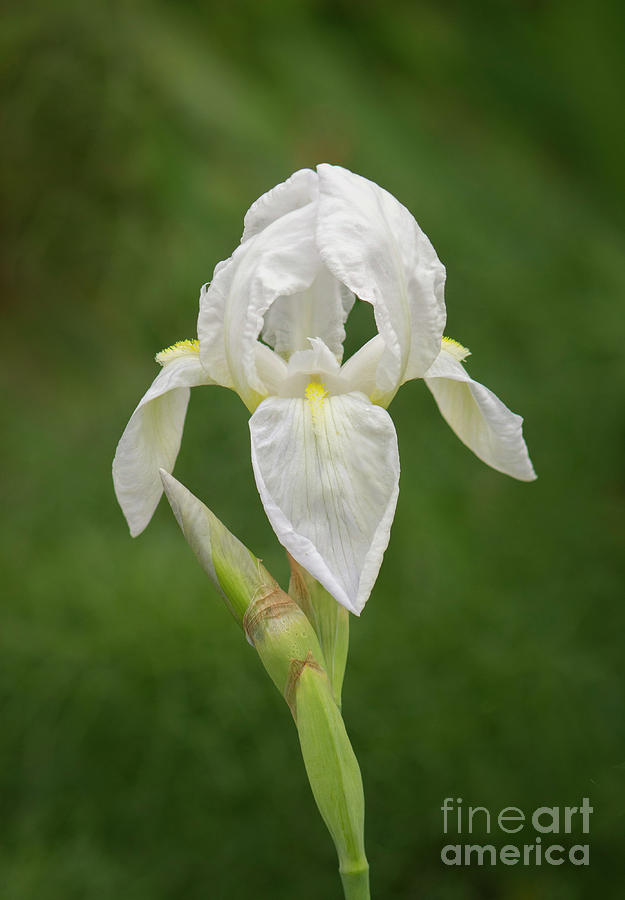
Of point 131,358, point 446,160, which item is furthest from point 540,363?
point 131,358

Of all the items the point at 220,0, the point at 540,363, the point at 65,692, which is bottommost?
the point at 65,692

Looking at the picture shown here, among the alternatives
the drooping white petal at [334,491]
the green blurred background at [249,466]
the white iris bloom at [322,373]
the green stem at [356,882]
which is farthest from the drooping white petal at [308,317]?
the green blurred background at [249,466]

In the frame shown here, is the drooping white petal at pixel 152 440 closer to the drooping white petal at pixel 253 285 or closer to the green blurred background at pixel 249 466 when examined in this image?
the drooping white petal at pixel 253 285

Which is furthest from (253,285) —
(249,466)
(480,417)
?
(249,466)

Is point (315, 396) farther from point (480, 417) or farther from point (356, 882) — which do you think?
point (356, 882)

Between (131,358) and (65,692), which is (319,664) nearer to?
(65,692)

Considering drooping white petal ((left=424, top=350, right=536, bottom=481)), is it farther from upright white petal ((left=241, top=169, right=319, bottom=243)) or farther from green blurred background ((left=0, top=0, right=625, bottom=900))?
green blurred background ((left=0, top=0, right=625, bottom=900))
